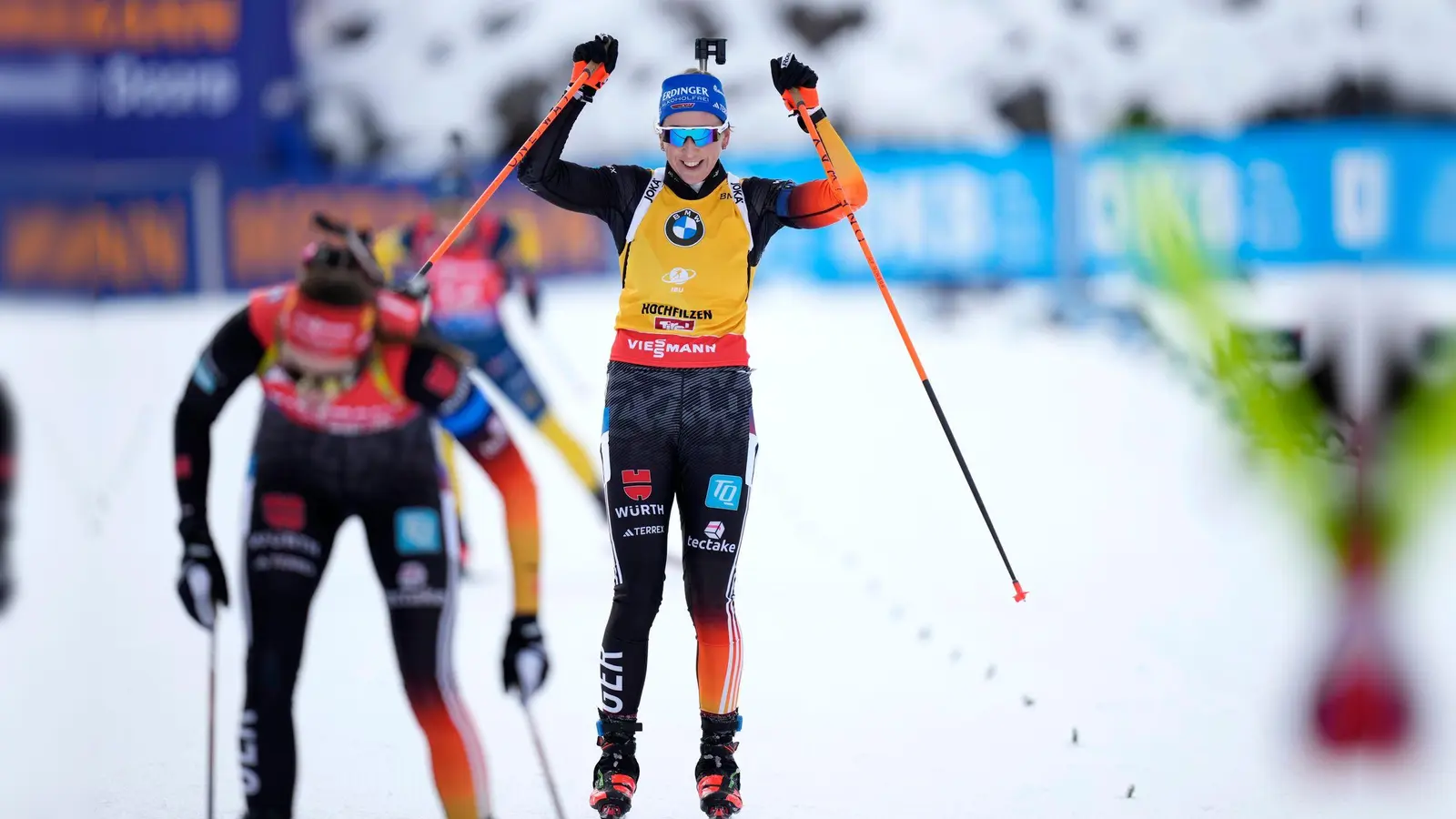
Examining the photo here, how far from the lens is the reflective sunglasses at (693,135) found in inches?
191

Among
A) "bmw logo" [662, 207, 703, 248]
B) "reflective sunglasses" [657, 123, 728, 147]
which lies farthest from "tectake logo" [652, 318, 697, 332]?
"reflective sunglasses" [657, 123, 728, 147]

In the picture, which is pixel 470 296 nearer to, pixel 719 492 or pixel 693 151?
pixel 693 151

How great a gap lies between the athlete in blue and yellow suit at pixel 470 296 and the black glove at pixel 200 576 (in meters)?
3.87

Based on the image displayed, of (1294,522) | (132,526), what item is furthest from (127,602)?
(1294,522)

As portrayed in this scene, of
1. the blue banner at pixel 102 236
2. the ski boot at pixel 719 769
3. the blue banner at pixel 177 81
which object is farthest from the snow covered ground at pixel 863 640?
the blue banner at pixel 177 81

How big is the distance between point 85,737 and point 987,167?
16262 millimetres

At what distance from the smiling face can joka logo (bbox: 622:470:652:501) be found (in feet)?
3.11

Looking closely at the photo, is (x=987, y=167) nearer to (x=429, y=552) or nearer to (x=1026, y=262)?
(x=1026, y=262)

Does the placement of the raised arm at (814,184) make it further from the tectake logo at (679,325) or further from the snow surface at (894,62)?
the snow surface at (894,62)

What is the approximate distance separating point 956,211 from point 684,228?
1623cm

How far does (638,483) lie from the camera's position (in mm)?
4848

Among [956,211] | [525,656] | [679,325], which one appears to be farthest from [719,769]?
[956,211]

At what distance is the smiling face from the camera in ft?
16.0

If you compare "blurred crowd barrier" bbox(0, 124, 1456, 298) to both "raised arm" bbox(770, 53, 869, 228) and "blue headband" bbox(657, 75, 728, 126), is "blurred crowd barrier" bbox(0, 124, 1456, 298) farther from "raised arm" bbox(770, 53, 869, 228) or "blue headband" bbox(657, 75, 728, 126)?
"blue headband" bbox(657, 75, 728, 126)
